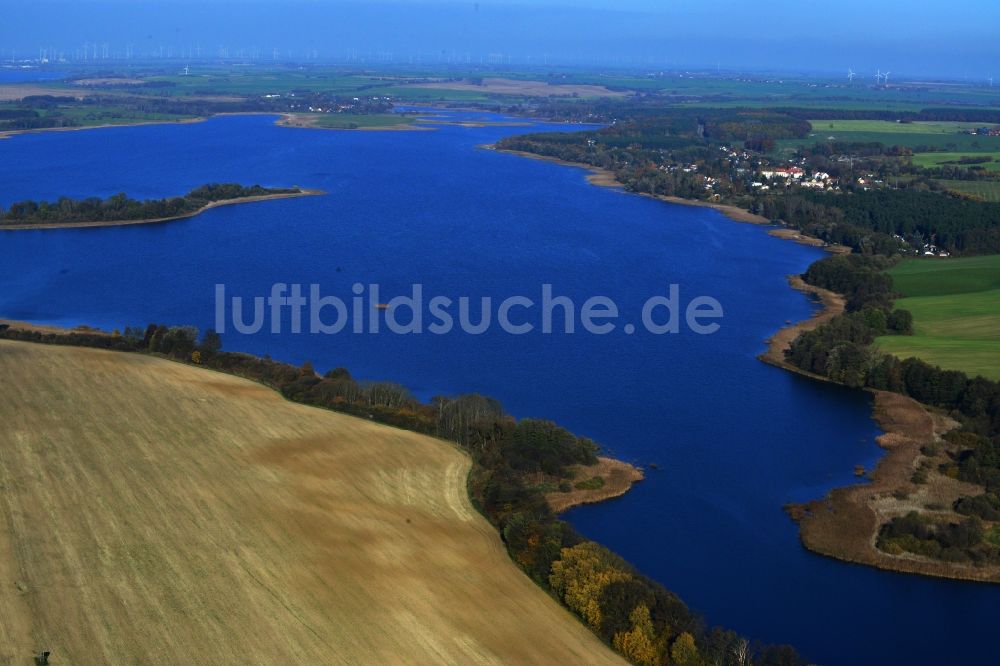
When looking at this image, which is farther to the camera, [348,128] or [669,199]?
[348,128]

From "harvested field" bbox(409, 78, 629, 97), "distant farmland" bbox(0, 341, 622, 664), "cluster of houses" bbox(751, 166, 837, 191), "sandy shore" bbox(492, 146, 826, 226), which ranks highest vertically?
"harvested field" bbox(409, 78, 629, 97)

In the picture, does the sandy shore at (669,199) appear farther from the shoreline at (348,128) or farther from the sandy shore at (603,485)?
the sandy shore at (603,485)

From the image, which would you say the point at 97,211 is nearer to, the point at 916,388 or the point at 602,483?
the point at 602,483

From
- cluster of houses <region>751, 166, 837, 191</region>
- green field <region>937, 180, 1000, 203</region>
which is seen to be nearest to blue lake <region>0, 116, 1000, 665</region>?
cluster of houses <region>751, 166, 837, 191</region>

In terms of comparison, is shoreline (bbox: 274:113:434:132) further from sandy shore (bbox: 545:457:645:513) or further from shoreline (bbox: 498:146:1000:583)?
sandy shore (bbox: 545:457:645:513)

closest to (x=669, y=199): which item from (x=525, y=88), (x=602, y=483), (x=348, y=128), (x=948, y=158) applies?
(x=948, y=158)

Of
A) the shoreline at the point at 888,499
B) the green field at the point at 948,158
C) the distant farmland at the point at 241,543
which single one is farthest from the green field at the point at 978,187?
the distant farmland at the point at 241,543
